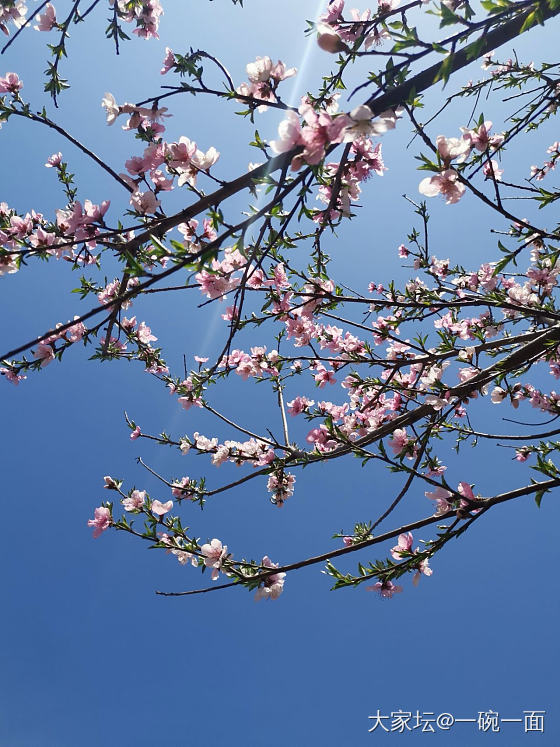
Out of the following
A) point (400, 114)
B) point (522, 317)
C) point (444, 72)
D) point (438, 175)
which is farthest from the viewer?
point (522, 317)

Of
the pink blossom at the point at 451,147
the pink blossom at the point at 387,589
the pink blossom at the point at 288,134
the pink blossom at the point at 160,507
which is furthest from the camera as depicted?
the pink blossom at the point at 160,507

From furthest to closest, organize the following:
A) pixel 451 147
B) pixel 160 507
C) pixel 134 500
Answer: pixel 134 500 → pixel 160 507 → pixel 451 147

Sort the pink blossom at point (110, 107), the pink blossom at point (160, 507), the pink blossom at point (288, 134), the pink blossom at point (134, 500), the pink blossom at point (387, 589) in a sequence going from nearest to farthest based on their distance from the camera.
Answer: the pink blossom at point (288, 134), the pink blossom at point (110, 107), the pink blossom at point (387, 589), the pink blossom at point (160, 507), the pink blossom at point (134, 500)

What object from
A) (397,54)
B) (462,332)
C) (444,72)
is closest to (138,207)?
(397,54)

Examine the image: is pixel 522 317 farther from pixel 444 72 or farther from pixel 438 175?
pixel 444 72

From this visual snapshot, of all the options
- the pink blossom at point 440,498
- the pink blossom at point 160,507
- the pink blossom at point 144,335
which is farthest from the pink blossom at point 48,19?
the pink blossom at point 440,498

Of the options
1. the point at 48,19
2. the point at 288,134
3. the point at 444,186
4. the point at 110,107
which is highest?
the point at 48,19

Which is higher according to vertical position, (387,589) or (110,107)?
(110,107)

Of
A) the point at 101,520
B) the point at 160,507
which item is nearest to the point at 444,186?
the point at 160,507

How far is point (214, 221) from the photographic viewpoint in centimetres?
175

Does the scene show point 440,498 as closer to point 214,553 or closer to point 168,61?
point 214,553

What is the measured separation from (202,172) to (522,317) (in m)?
2.99

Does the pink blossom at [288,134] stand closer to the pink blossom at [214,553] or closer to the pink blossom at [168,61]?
the pink blossom at [168,61]

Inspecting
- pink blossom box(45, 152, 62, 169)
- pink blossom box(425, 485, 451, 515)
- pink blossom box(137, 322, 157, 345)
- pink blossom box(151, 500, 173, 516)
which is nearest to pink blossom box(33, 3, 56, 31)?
pink blossom box(45, 152, 62, 169)
